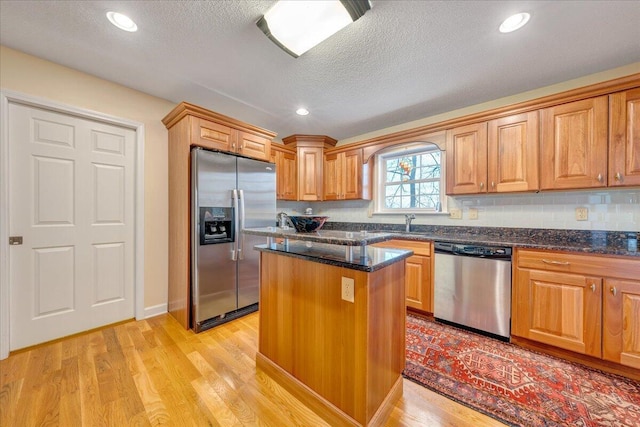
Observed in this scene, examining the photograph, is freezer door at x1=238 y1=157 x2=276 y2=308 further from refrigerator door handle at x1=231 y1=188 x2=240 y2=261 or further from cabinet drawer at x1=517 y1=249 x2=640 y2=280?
cabinet drawer at x1=517 y1=249 x2=640 y2=280

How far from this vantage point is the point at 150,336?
232cm

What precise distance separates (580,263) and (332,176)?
3.00 m

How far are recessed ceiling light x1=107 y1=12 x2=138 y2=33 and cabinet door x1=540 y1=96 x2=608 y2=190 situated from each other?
3.55 m

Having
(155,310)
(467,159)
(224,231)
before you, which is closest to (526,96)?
(467,159)

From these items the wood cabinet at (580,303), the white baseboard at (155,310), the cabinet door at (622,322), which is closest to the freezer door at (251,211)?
the white baseboard at (155,310)

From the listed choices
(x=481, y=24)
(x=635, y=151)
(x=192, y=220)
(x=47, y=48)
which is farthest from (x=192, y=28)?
(x=635, y=151)

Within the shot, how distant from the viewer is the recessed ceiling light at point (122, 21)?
5.23 ft

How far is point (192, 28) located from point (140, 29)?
38 cm

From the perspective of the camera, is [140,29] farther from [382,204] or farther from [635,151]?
[635,151]

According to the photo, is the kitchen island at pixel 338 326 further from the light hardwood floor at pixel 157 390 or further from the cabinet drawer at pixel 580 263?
the cabinet drawer at pixel 580 263

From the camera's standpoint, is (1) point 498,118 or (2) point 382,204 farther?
(2) point 382,204

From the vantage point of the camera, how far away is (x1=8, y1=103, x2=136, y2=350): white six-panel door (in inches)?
80.7

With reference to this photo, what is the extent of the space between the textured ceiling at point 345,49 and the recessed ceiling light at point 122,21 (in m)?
0.04

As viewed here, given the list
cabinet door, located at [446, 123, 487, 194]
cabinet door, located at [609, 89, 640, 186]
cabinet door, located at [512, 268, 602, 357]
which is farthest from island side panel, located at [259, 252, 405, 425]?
cabinet door, located at [609, 89, 640, 186]
